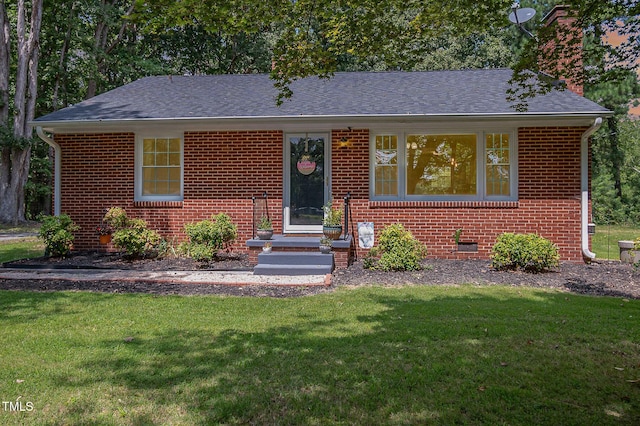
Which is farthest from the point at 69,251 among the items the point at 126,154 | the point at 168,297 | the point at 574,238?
the point at 574,238

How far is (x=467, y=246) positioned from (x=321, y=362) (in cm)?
655

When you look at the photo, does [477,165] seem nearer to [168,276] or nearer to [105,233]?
Result: [168,276]

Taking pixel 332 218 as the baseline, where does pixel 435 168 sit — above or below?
above

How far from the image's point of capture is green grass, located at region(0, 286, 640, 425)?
9.01ft

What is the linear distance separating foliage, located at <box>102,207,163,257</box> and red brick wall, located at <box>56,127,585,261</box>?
0.62 metres

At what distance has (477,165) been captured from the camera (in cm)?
938

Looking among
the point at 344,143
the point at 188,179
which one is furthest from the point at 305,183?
the point at 188,179

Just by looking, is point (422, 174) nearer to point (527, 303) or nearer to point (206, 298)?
point (527, 303)

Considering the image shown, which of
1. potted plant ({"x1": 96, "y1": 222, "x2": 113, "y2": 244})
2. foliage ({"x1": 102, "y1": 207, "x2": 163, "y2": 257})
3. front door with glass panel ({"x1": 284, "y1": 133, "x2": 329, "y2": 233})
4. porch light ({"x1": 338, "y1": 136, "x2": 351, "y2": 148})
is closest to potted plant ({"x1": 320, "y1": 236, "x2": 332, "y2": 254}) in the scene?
front door with glass panel ({"x1": 284, "y1": 133, "x2": 329, "y2": 233})

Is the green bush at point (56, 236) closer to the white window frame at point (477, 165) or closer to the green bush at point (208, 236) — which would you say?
the green bush at point (208, 236)

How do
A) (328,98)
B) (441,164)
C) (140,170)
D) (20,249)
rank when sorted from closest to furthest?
(441,164), (140,170), (328,98), (20,249)

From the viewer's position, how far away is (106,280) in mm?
7004

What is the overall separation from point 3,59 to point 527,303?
22.9 metres

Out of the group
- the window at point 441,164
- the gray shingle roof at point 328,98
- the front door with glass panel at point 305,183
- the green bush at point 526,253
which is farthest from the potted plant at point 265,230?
the green bush at point 526,253
